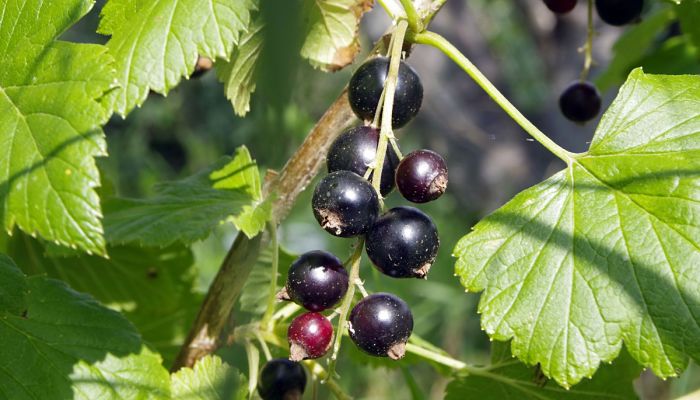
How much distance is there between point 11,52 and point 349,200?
330 millimetres

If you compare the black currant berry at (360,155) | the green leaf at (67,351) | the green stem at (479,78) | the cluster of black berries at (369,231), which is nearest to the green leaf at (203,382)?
the green leaf at (67,351)

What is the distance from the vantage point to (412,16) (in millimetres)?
793

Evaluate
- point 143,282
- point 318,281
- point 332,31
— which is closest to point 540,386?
point 318,281

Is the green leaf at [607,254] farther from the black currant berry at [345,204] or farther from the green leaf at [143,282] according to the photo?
the green leaf at [143,282]

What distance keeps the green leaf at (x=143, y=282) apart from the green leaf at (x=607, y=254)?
56 centimetres

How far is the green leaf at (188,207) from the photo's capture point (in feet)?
3.00

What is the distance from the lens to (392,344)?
0.74 m

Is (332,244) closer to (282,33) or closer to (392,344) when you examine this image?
(392,344)

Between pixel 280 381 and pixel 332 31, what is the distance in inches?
14.9

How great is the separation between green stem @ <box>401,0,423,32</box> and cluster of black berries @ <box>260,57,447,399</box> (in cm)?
4

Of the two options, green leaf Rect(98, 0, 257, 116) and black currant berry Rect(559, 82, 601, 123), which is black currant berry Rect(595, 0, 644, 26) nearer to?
black currant berry Rect(559, 82, 601, 123)

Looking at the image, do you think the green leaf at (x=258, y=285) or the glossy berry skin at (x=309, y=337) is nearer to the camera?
the glossy berry skin at (x=309, y=337)

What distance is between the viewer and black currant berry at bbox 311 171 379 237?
0.71 metres

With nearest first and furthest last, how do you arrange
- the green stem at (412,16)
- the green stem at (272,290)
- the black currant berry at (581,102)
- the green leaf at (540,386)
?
1. the green stem at (412,16)
2. the green stem at (272,290)
3. the green leaf at (540,386)
4. the black currant berry at (581,102)
